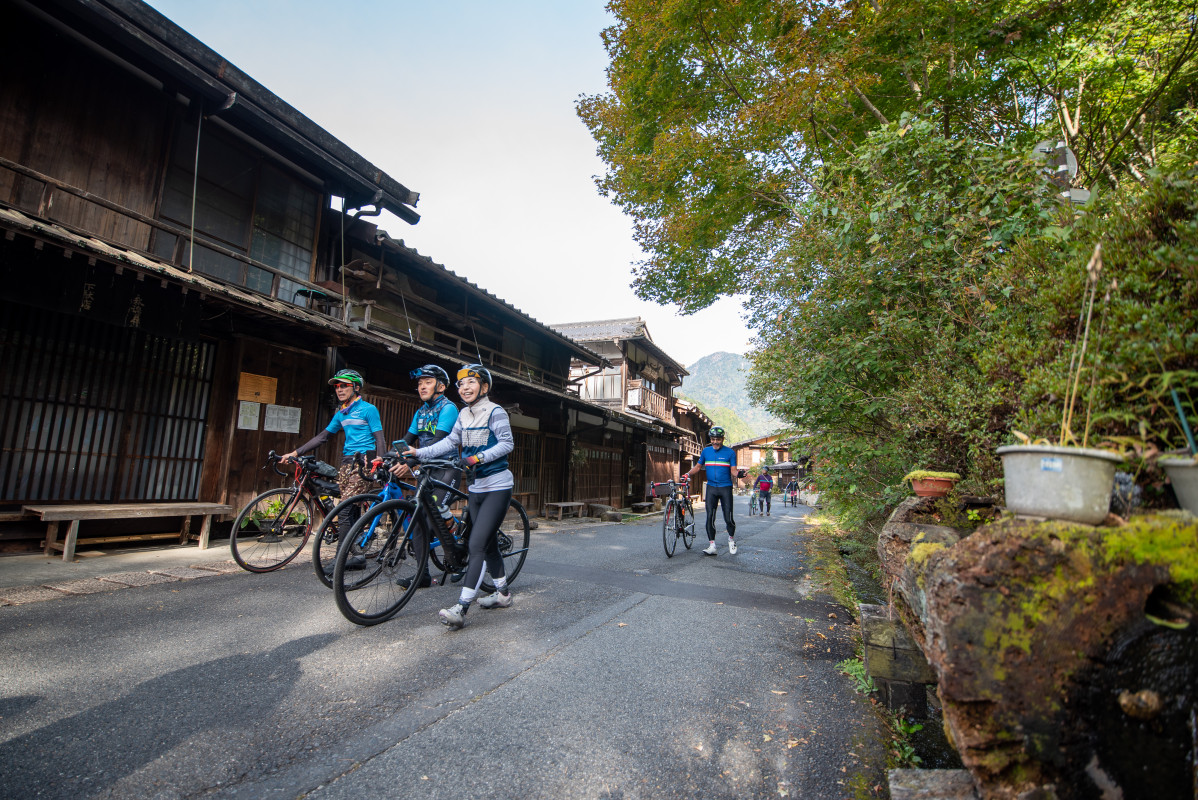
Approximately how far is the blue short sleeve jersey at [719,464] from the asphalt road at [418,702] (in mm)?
3487

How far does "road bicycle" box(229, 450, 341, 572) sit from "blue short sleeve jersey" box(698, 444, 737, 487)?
4915 millimetres

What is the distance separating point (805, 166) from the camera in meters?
9.07

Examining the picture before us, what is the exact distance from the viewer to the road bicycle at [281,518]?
480cm

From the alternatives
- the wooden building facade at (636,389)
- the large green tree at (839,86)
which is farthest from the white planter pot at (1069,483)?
the wooden building facade at (636,389)

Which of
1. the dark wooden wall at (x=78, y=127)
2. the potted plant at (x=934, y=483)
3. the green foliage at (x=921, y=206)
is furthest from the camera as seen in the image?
the dark wooden wall at (x=78, y=127)

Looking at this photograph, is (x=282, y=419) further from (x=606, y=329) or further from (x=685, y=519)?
(x=606, y=329)

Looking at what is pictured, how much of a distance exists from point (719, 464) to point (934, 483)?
4.52 metres

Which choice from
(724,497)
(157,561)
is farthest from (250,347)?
(724,497)

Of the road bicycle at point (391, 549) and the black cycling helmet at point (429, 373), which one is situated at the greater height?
the black cycling helmet at point (429, 373)

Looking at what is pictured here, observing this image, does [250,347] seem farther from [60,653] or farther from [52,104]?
[60,653]

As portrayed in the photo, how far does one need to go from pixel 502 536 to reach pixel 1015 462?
3.75 metres

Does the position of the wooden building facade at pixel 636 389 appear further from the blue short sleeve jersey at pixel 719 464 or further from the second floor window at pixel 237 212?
the second floor window at pixel 237 212

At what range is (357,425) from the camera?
5027 mm

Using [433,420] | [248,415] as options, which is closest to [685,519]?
[433,420]
